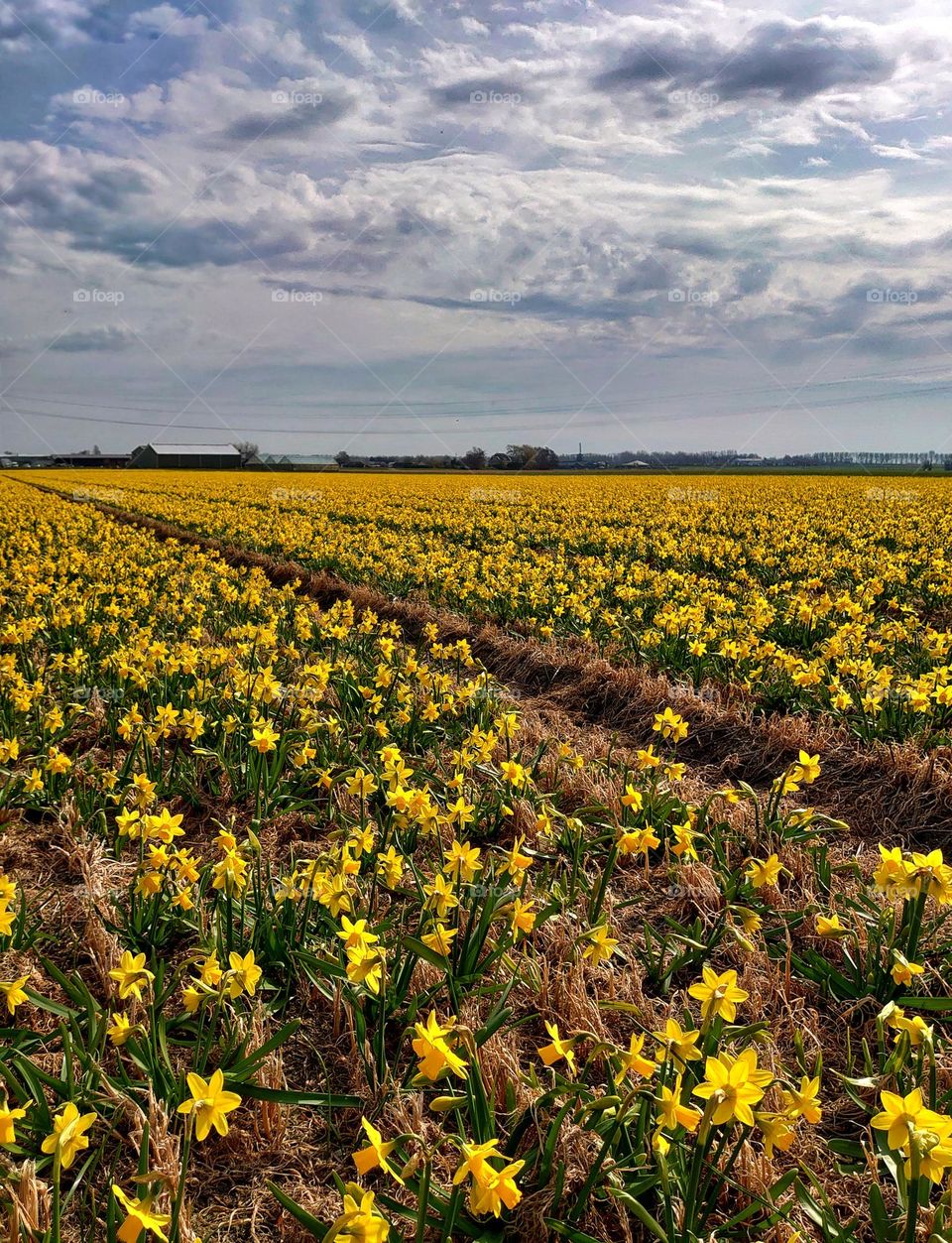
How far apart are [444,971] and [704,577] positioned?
355 inches

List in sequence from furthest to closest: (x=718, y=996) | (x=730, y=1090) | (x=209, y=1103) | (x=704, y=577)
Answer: (x=704, y=577) → (x=718, y=996) → (x=209, y=1103) → (x=730, y=1090)

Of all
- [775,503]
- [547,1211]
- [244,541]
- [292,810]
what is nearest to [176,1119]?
[547,1211]

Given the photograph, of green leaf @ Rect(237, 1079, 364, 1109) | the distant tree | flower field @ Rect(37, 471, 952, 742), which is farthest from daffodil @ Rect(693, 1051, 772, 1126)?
the distant tree

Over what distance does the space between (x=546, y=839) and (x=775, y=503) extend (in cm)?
2422

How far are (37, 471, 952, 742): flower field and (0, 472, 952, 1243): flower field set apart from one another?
0.34 ft

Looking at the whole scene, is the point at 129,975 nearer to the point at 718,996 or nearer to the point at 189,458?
the point at 718,996

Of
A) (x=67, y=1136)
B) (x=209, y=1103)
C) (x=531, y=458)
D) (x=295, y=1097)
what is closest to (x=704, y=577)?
(x=295, y=1097)

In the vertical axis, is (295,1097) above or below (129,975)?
below

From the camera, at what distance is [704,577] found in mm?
11023

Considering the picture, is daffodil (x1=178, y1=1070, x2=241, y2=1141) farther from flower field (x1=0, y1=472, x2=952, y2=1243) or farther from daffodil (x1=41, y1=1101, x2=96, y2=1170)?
daffodil (x1=41, y1=1101, x2=96, y2=1170)

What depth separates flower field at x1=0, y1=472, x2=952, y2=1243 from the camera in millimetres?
1979

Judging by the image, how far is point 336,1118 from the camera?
251cm

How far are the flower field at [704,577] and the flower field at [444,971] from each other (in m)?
0.10

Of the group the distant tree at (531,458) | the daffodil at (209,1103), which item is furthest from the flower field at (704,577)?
the distant tree at (531,458)
